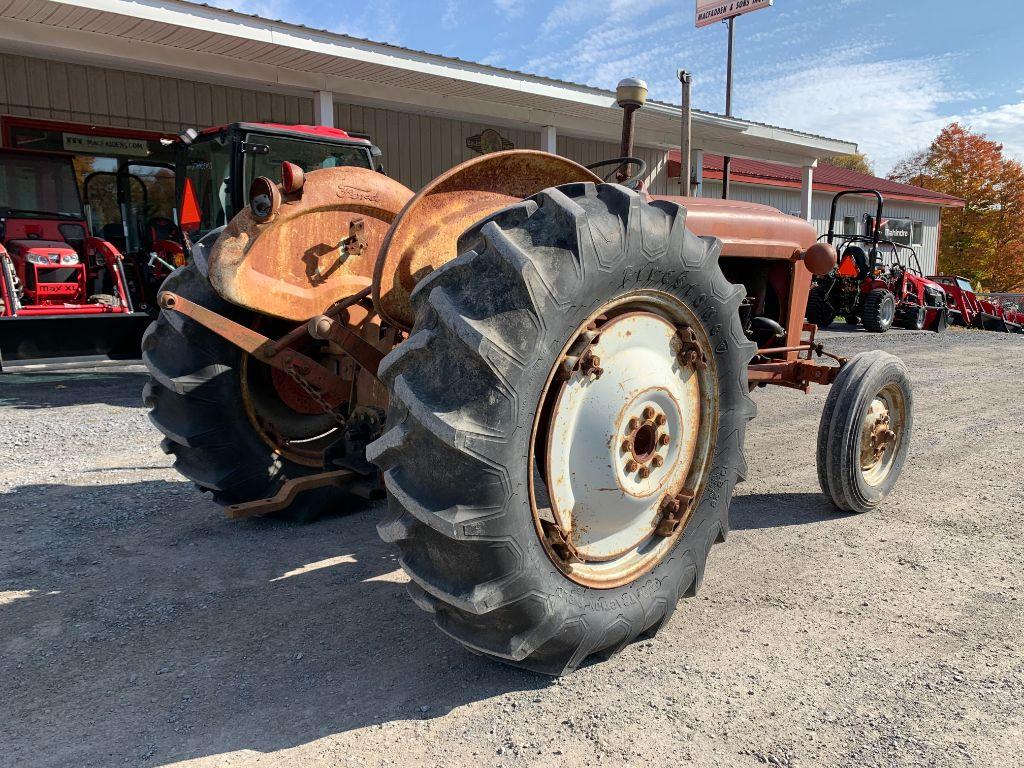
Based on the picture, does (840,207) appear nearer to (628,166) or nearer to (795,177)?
(795,177)

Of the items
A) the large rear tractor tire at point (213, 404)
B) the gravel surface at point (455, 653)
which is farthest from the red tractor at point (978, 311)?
the large rear tractor tire at point (213, 404)

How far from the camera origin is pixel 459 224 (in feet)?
8.74

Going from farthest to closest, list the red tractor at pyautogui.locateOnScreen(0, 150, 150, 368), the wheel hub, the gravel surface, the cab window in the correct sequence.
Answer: the cab window, the red tractor at pyautogui.locateOnScreen(0, 150, 150, 368), the wheel hub, the gravel surface

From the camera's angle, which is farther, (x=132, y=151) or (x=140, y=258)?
(x=132, y=151)

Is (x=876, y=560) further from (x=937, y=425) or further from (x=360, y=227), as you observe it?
(x=937, y=425)

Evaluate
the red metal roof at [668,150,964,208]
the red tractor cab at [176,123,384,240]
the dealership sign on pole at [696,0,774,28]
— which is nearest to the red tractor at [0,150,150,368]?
the red tractor cab at [176,123,384,240]

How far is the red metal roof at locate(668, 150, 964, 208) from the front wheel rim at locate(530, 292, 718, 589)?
56.8 feet

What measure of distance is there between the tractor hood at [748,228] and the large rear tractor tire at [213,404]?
81.3 inches

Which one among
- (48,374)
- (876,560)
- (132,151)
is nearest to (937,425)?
(876,560)

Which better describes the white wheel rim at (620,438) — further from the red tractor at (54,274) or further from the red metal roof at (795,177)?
the red metal roof at (795,177)

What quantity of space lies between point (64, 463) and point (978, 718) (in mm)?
5008

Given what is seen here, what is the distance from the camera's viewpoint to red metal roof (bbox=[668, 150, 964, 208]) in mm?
20734

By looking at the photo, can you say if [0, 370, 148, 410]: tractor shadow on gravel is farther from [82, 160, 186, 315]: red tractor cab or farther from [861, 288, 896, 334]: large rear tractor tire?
[861, 288, 896, 334]: large rear tractor tire

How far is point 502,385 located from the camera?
5.96 feet
